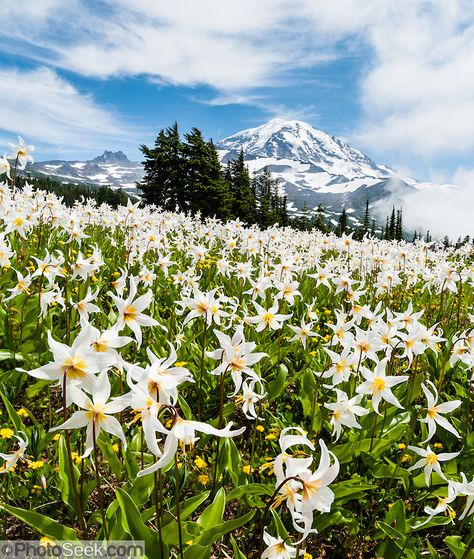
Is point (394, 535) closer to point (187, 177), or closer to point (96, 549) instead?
point (96, 549)

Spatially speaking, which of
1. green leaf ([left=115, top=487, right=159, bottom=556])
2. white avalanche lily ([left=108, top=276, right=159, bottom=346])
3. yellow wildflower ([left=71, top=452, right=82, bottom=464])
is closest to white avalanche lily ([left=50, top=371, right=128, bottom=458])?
green leaf ([left=115, top=487, right=159, bottom=556])

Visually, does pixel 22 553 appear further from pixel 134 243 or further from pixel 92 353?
pixel 134 243

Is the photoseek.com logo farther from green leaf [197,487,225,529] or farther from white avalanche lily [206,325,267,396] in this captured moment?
white avalanche lily [206,325,267,396]

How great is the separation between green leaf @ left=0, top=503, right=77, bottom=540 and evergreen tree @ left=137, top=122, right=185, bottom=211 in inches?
1530

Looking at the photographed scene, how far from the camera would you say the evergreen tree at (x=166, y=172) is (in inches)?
1578

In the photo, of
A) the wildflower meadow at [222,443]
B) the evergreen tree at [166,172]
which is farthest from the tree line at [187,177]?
the wildflower meadow at [222,443]

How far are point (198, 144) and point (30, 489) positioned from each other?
38482mm

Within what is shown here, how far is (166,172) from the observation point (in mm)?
40562

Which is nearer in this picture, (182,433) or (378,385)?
(182,433)

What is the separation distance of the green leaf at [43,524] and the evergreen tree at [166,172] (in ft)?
128

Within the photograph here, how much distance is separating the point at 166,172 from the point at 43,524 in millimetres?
41001

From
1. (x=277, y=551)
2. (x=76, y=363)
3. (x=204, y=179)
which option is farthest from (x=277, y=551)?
(x=204, y=179)

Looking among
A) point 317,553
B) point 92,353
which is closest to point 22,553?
point 92,353

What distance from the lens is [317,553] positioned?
2379 mm
